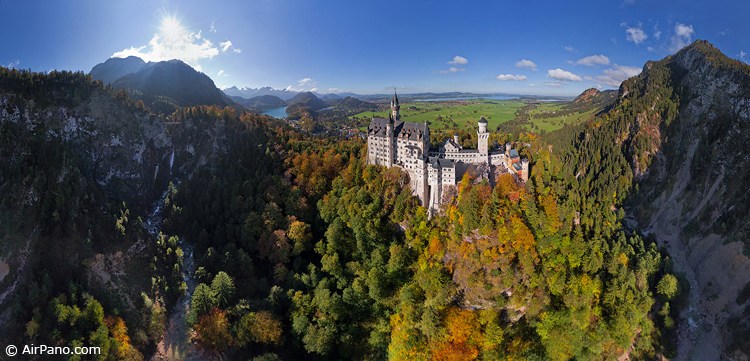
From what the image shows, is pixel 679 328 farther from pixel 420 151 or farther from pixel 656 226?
pixel 420 151

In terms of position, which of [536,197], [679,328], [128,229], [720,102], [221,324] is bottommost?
[679,328]

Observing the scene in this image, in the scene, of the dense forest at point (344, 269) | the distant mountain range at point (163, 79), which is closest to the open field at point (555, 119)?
the dense forest at point (344, 269)

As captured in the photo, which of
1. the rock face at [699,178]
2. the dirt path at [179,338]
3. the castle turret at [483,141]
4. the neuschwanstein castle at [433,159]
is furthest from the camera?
the neuschwanstein castle at [433,159]

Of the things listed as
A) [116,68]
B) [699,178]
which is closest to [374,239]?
[699,178]

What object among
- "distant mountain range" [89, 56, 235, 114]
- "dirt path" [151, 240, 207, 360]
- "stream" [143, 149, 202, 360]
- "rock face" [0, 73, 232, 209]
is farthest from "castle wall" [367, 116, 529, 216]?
"distant mountain range" [89, 56, 235, 114]

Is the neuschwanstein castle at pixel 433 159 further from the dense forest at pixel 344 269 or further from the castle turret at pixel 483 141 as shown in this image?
the dense forest at pixel 344 269

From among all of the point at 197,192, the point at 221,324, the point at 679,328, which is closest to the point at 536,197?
the point at 679,328
